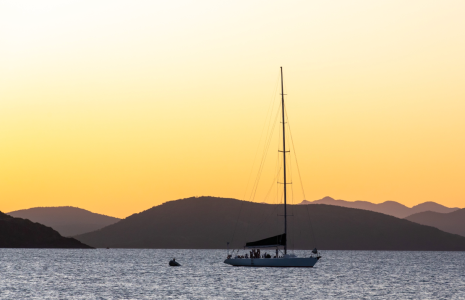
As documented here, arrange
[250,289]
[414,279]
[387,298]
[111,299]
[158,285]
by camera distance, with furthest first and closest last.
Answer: [414,279] < [158,285] < [250,289] < [387,298] < [111,299]

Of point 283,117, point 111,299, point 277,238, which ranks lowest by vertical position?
point 111,299

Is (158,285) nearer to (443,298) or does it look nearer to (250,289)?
(250,289)

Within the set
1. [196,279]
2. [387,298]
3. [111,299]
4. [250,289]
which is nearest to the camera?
[111,299]

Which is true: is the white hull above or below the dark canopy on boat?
below

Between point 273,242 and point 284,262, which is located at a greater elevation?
point 273,242

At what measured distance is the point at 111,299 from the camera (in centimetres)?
6800

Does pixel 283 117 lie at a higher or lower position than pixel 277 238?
higher

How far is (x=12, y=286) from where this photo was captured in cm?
8131

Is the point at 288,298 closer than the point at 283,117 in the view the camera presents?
Yes

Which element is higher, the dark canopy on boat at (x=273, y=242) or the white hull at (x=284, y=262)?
the dark canopy on boat at (x=273, y=242)

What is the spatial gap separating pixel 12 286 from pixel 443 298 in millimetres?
49023

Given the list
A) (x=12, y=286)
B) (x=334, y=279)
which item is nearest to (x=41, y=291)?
(x=12, y=286)

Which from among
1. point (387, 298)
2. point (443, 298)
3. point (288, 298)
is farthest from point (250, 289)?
point (443, 298)

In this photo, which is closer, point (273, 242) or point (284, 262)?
point (284, 262)
